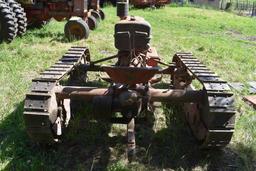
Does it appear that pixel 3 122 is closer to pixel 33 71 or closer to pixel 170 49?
pixel 33 71

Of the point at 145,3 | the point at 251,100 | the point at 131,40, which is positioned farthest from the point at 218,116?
the point at 145,3

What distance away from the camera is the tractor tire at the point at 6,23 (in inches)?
368

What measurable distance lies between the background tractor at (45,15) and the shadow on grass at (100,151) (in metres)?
4.84

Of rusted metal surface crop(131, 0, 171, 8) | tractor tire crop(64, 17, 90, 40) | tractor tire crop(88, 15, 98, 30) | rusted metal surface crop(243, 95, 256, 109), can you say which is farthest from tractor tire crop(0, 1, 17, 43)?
rusted metal surface crop(131, 0, 171, 8)

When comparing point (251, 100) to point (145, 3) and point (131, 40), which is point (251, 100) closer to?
point (131, 40)

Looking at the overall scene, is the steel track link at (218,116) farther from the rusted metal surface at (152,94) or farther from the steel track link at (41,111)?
the steel track link at (41,111)

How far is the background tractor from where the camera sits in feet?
31.0

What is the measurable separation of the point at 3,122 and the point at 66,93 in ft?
3.91

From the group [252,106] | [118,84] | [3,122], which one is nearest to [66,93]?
[118,84]

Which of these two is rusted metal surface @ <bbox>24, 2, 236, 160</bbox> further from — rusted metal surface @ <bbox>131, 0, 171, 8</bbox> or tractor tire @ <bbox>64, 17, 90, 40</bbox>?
rusted metal surface @ <bbox>131, 0, 171, 8</bbox>

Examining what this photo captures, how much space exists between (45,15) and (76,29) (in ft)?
5.73

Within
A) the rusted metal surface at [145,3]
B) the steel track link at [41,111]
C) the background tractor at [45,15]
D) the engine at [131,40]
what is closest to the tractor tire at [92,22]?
the background tractor at [45,15]

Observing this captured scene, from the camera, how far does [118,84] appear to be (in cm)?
452

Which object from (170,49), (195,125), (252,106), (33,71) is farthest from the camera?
(170,49)
